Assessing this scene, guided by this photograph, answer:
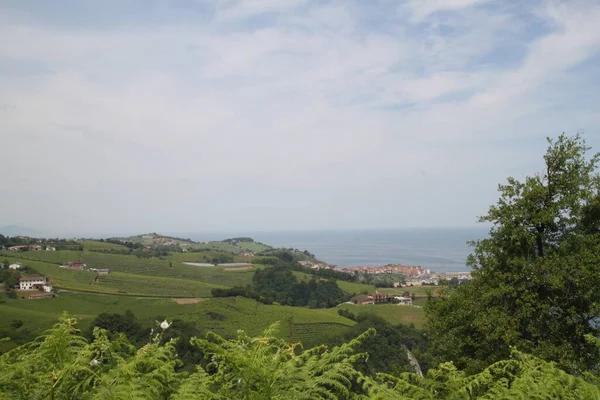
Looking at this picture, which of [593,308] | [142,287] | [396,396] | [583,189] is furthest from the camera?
[142,287]

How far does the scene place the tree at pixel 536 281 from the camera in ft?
23.7

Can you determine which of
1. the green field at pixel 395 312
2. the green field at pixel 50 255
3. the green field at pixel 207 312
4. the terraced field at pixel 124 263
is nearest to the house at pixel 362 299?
the green field at pixel 395 312

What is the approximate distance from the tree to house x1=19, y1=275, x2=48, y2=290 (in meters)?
61.1

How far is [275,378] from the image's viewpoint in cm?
246

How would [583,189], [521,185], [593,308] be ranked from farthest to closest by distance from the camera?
1. [521,185]
2. [583,189]
3. [593,308]

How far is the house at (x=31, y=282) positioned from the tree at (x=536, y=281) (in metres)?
61.1

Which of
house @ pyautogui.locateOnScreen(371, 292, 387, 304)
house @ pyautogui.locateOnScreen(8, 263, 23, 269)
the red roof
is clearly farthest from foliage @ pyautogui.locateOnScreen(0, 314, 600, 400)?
house @ pyautogui.locateOnScreen(371, 292, 387, 304)

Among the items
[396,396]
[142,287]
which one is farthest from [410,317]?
[396,396]

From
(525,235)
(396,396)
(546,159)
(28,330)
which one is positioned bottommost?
(28,330)

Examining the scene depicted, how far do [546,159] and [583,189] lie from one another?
3.10ft

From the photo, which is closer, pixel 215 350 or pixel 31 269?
pixel 215 350

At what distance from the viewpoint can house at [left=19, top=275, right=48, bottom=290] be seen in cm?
5388

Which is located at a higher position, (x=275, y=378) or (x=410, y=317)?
(x=275, y=378)

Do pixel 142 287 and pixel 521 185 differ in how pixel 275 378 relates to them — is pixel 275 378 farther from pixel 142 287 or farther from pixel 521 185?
pixel 142 287
